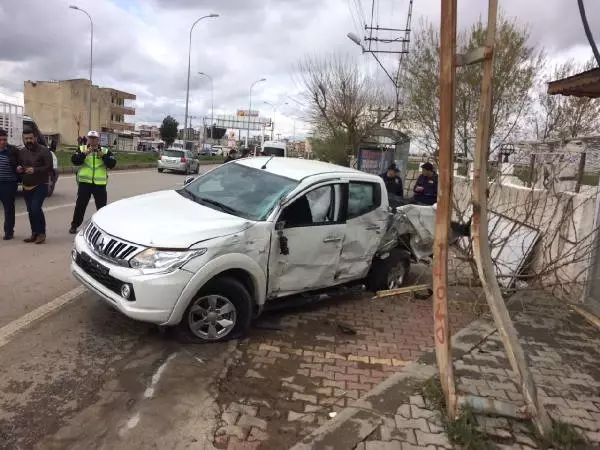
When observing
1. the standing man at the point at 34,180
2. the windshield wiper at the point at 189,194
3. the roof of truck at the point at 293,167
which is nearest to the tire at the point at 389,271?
the roof of truck at the point at 293,167

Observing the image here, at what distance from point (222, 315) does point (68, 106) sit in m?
90.4

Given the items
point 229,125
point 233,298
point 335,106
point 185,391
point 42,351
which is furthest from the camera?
point 229,125

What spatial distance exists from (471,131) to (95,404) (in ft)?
51.0

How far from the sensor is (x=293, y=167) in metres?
5.89

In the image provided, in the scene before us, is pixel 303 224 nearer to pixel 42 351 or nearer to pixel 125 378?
pixel 125 378

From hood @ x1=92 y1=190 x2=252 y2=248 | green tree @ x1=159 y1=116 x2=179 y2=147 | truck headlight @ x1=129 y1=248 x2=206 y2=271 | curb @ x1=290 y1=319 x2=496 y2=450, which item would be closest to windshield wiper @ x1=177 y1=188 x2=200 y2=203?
hood @ x1=92 y1=190 x2=252 y2=248

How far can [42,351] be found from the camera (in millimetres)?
4254

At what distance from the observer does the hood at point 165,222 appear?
4285 millimetres

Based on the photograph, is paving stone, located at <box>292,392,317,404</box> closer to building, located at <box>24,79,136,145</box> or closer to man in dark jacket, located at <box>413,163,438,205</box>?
man in dark jacket, located at <box>413,163,438,205</box>

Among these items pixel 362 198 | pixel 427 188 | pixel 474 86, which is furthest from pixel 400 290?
pixel 474 86

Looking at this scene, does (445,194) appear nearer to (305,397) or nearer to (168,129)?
(305,397)

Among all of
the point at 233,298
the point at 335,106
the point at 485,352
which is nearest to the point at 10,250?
the point at 233,298

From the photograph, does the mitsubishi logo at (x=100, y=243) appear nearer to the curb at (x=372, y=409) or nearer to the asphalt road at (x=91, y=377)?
the asphalt road at (x=91, y=377)

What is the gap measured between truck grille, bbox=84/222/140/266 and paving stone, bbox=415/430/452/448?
2.45 metres
